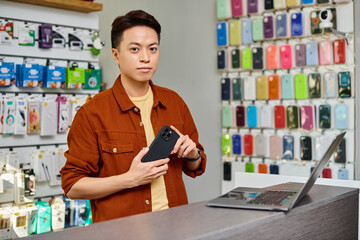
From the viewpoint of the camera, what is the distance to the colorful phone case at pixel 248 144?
448 cm

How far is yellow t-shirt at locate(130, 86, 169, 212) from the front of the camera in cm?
174

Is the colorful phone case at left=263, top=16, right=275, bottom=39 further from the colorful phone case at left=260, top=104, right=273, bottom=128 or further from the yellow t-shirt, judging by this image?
the yellow t-shirt

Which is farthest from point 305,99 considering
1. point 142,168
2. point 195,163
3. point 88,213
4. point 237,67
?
point 142,168

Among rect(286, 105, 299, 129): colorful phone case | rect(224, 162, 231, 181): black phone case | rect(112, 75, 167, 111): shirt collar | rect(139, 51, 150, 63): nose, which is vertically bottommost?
rect(224, 162, 231, 181): black phone case

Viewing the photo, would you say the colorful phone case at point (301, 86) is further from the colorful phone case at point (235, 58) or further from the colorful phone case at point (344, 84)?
the colorful phone case at point (235, 58)

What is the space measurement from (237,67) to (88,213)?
2055mm

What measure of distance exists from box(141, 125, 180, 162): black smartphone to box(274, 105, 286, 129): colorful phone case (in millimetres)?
2813

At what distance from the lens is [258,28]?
443 cm

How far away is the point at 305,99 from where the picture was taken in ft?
13.7

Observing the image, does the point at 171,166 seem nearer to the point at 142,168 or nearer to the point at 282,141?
the point at 142,168

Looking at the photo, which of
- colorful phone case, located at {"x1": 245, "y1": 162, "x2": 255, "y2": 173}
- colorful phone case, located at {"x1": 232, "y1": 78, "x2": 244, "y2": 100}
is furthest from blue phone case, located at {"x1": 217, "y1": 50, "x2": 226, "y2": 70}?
colorful phone case, located at {"x1": 245, "y1": 162, "x2": 255, "y2": 173}

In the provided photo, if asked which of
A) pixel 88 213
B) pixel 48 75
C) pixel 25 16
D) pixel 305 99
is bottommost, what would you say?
pixel 88 213

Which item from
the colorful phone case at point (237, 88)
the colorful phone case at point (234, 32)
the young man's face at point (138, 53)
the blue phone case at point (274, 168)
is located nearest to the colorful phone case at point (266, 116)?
the colorful phone case at point (237, 88)

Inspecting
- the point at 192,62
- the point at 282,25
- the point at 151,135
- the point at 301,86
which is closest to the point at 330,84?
the point at 301,86
